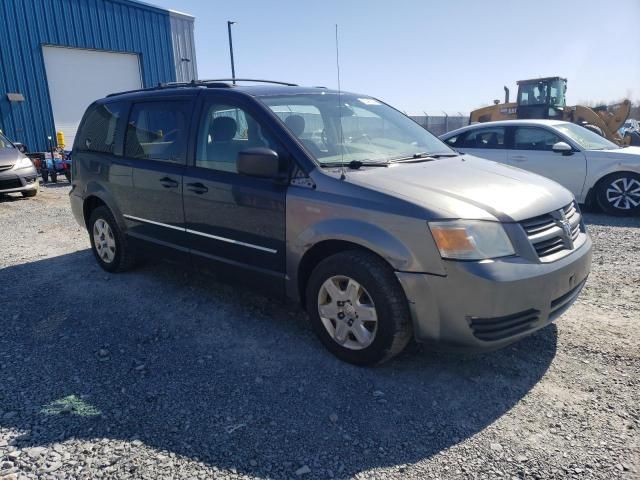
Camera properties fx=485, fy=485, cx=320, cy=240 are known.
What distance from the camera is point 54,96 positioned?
1575 centimetres

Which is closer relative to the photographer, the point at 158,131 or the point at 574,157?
the point at 158,131

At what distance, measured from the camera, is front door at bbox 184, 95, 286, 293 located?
343 centimetres

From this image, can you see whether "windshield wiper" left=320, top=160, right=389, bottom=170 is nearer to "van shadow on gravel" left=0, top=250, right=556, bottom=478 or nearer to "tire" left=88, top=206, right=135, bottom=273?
"van shadow on gravel" left=0, top=250, right=556, bottom=478

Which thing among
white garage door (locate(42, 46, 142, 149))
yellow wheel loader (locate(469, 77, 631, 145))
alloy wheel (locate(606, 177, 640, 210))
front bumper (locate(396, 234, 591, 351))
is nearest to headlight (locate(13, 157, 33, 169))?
white garage door (locate(42, 46, 142, 149))

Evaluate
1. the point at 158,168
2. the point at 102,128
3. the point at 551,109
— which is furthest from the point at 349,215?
the point at 551,109

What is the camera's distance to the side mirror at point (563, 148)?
293 inches

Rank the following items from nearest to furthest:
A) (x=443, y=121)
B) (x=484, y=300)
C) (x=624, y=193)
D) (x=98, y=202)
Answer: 1. (x=484, y=300)
2. (x=98, y=202)
3. (x=624, y=193)
4. (x=443, y=121)

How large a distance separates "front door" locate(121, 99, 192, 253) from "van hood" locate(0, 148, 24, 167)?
23.9ft

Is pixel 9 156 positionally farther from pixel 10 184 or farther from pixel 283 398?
pixel 283 398

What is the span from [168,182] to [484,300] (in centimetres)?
275

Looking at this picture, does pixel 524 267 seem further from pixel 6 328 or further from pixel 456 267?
pixel 6 328

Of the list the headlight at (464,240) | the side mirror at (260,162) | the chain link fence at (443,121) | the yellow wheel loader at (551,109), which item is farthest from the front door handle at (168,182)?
the chain link fence at (443,121)

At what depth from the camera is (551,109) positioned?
17.5m

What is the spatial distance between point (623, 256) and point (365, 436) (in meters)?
4.23
